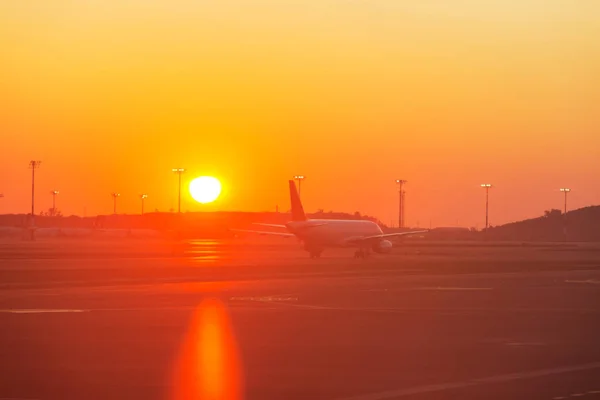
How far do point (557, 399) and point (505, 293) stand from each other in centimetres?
2226

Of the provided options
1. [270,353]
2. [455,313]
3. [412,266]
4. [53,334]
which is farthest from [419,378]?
[412,266]

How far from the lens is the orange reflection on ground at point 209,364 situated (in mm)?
13526

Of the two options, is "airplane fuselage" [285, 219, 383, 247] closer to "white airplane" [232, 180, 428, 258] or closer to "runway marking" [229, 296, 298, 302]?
"white airplane" [232, 180, 428, 258]

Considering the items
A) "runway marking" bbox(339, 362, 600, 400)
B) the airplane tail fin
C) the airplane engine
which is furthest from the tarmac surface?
the airplane tail fin

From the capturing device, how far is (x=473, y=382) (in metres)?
14.6

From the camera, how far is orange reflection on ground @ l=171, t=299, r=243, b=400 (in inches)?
533

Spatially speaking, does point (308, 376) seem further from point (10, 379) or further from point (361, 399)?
point (10, 379)

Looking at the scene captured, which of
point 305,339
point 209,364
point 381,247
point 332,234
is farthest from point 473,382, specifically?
point 381,247

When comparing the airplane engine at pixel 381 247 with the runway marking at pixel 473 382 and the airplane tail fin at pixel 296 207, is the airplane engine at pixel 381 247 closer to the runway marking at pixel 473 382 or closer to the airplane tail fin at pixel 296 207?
the airplane tail fin at pixel 296 207

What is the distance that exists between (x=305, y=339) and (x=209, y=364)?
4.22 metres

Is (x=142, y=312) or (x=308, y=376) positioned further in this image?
(x=142, y=312)

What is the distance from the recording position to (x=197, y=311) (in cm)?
2645

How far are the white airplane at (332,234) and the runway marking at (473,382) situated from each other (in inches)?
2249

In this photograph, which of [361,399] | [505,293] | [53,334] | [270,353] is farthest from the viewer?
[505,293]
